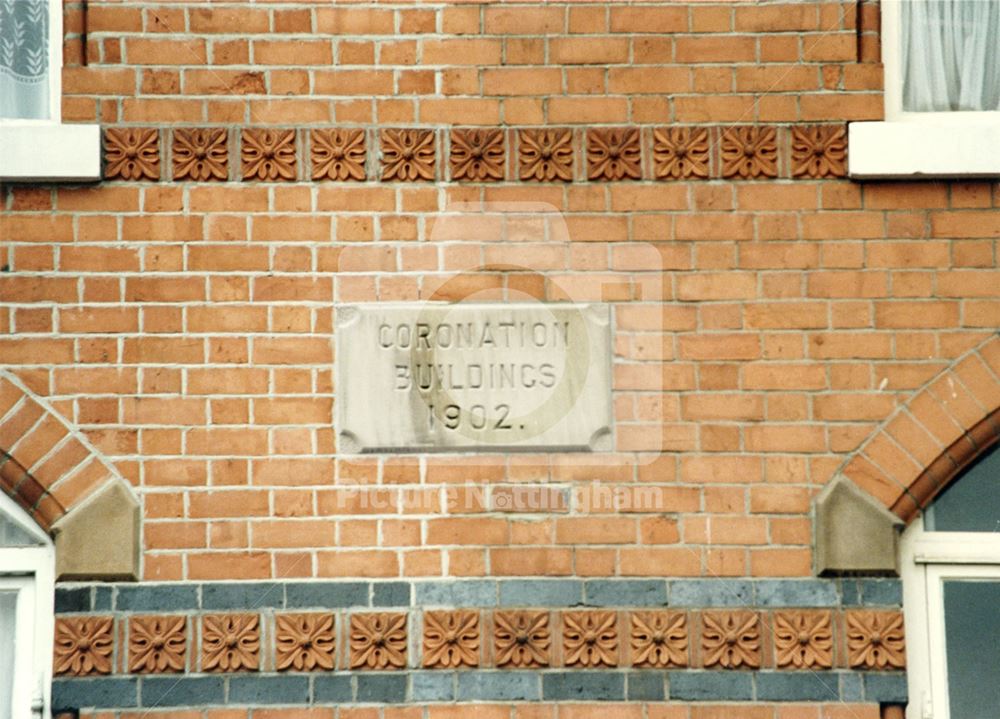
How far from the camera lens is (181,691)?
14.7 ft

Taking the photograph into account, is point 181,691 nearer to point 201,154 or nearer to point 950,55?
point 201,154

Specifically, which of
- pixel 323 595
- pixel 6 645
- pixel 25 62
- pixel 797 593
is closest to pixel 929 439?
pixel 797 593

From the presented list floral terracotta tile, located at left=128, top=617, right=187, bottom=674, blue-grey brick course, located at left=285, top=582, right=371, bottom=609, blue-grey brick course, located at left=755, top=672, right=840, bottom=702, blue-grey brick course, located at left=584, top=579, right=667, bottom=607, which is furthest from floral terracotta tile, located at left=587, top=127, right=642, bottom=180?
floral terracotta tile, located at left=128, top=617, right=187, bottom=674

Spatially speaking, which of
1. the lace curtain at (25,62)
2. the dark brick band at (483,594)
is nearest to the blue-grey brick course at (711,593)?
the dark brick band at (483,594)

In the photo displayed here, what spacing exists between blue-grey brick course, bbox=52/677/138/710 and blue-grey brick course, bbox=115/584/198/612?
0.77ft

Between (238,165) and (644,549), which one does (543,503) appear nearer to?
(644,549)

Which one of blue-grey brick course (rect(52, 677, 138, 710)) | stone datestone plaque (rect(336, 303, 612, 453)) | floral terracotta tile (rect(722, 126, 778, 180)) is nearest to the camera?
blue-grey brick course (rect(52, 677, 138, 710))

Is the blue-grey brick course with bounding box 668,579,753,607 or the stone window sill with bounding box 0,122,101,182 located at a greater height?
the stone window sill with bounding box 0,122,101,182

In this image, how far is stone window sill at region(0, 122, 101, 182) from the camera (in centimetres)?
462

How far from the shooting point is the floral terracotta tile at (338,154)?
468 cm

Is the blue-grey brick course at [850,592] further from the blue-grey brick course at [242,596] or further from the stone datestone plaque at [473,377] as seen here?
the blue-grey brick course at [242,596]

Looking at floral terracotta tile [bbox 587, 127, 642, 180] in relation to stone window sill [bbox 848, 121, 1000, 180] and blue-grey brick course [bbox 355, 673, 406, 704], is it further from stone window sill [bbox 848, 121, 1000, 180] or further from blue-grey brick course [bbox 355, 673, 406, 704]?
blue-grey brick course [bbox 355, 673, 406, 704]

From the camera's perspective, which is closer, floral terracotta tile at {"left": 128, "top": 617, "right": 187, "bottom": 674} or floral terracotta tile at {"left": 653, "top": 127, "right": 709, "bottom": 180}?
floral terracotta tile at {"left": 128, "top": 617, "right": 187, "bottom": 674}

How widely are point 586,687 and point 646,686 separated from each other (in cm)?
19
